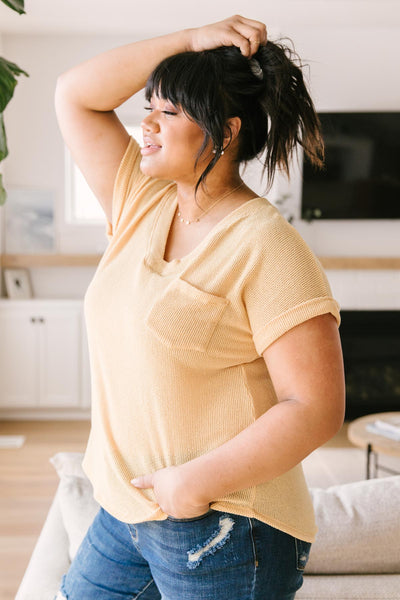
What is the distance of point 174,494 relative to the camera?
894 mm

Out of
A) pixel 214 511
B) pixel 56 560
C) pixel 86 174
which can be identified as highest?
pixel 86 174

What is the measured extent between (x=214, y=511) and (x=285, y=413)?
18 cm

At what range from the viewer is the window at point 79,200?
5.19m

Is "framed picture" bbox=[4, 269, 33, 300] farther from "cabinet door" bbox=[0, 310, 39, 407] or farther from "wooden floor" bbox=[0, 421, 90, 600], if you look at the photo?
"wooden floor" bbox=[0, 421, 90, 600]

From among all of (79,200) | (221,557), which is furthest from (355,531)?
(79,200)

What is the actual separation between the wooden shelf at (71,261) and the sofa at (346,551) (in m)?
3.55

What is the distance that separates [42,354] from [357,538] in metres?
3.74

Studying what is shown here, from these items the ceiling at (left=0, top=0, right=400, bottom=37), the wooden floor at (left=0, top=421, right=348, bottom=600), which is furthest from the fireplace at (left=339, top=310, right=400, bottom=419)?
the ceiling at (left=0, top=0, right=400, bottom=37)

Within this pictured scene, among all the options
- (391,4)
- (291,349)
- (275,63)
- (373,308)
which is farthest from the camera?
(373,308)

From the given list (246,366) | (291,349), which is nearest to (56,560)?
(246,366)

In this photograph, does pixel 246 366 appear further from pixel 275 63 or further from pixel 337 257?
pixel 337 257

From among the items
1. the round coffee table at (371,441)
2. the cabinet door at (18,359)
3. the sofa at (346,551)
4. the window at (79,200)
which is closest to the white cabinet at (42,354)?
the cabinet door at (18,359)

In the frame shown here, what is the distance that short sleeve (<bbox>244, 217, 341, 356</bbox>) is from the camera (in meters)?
0.85

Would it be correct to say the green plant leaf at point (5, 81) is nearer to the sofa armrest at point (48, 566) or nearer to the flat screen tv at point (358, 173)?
the sofa armrest at point (48, 566)
